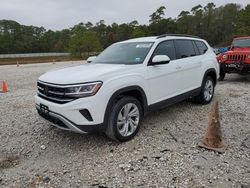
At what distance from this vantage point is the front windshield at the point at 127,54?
4693 millimetres

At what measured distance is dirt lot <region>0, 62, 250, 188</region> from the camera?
3283 mm

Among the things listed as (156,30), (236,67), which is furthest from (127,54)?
(156,30)

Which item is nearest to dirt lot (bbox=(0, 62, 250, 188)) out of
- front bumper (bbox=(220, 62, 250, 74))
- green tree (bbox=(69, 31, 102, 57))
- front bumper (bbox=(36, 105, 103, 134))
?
front bumper (bbox=(36, 105, 103, 134))

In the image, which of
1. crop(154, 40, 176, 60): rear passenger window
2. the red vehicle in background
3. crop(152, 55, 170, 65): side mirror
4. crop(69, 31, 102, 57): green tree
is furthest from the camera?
crop(69, 31, 102, 57): green tree

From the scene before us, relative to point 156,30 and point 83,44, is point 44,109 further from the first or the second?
point 156,30

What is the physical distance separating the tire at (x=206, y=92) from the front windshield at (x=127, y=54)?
2.17m

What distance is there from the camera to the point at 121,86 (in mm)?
4020

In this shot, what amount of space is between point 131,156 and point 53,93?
157 cm

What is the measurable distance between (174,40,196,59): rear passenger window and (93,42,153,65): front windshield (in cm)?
85

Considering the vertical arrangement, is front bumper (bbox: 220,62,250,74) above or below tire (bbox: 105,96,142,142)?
above

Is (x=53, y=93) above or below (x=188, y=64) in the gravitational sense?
below

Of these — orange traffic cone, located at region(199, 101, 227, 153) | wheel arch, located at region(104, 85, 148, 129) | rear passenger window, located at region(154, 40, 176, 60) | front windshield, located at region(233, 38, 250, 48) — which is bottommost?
orange traffic cone, located at region(199, 101, 227, 153)

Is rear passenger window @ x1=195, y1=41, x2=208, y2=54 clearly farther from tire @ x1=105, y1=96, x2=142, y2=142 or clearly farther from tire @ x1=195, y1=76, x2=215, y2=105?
tire @ x1=105, y1=96, x2=142, y2=142

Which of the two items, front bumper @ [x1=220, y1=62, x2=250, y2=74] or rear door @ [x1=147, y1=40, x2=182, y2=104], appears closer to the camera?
rear door @ [x1=147, y1=40, x2=182, y2=104]
